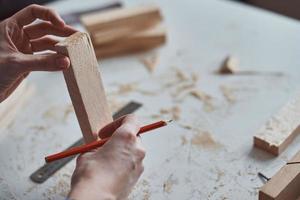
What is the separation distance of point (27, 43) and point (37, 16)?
10cm

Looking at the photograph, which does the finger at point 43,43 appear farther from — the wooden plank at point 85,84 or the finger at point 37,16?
the wooden plank at point 85,84

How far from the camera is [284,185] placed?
94cm

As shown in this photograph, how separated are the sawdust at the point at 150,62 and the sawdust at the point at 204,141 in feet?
1.18

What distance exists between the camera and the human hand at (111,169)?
836 millimetres

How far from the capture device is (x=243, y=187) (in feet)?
3.40

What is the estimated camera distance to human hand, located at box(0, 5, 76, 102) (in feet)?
3.14

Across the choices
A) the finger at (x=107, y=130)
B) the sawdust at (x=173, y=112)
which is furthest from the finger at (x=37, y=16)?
the sawdust at (x=173, y=112)

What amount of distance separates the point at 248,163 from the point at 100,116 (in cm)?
39

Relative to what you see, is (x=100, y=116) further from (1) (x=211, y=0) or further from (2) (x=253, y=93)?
(1) (x=211, y=0)

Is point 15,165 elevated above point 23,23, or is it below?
below

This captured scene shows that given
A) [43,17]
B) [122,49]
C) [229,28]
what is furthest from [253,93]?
[43,17]

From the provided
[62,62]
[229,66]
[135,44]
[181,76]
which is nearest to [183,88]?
[181,76]

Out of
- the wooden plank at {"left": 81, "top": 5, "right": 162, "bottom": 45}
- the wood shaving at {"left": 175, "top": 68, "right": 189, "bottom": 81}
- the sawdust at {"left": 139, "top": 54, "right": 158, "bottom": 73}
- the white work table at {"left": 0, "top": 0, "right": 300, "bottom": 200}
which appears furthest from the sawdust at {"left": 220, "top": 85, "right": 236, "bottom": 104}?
the wooden plank at {"left": 81, "top": 5, "right": 162, "bottom": 45}

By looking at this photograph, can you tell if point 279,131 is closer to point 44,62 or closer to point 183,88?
point 183,88
